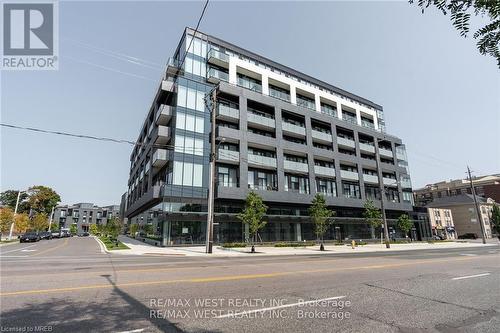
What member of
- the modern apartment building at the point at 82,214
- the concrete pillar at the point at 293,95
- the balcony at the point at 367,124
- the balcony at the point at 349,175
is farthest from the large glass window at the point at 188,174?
the modern apartment building at the point at 82,214

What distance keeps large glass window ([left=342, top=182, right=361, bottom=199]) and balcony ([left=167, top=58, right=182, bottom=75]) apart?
31.4m

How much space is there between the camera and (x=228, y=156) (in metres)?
34.7

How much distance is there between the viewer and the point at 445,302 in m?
6.63

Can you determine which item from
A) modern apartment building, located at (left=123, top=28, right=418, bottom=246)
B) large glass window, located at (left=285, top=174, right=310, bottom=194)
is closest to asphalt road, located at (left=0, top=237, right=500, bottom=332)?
modern apartment building, located at (left=123, top=28, right=418, bottom=246)

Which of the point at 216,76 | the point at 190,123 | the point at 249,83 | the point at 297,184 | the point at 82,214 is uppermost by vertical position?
the point at 249,83

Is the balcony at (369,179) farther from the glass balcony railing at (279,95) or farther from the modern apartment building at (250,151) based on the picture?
the glass balcony railing at (279,95)

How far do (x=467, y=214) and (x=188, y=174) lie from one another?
3215 inches

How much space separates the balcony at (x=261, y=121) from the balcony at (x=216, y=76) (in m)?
6.11

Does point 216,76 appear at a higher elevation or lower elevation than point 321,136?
higher

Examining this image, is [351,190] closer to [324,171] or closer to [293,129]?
[324,171]

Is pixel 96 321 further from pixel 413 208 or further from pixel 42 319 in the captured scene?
pixel 413 208

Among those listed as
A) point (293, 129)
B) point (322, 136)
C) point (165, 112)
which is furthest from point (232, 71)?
point (322, 136)

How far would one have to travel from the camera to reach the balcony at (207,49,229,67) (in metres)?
38.1

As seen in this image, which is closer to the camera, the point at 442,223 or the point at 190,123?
the point at 190,123
